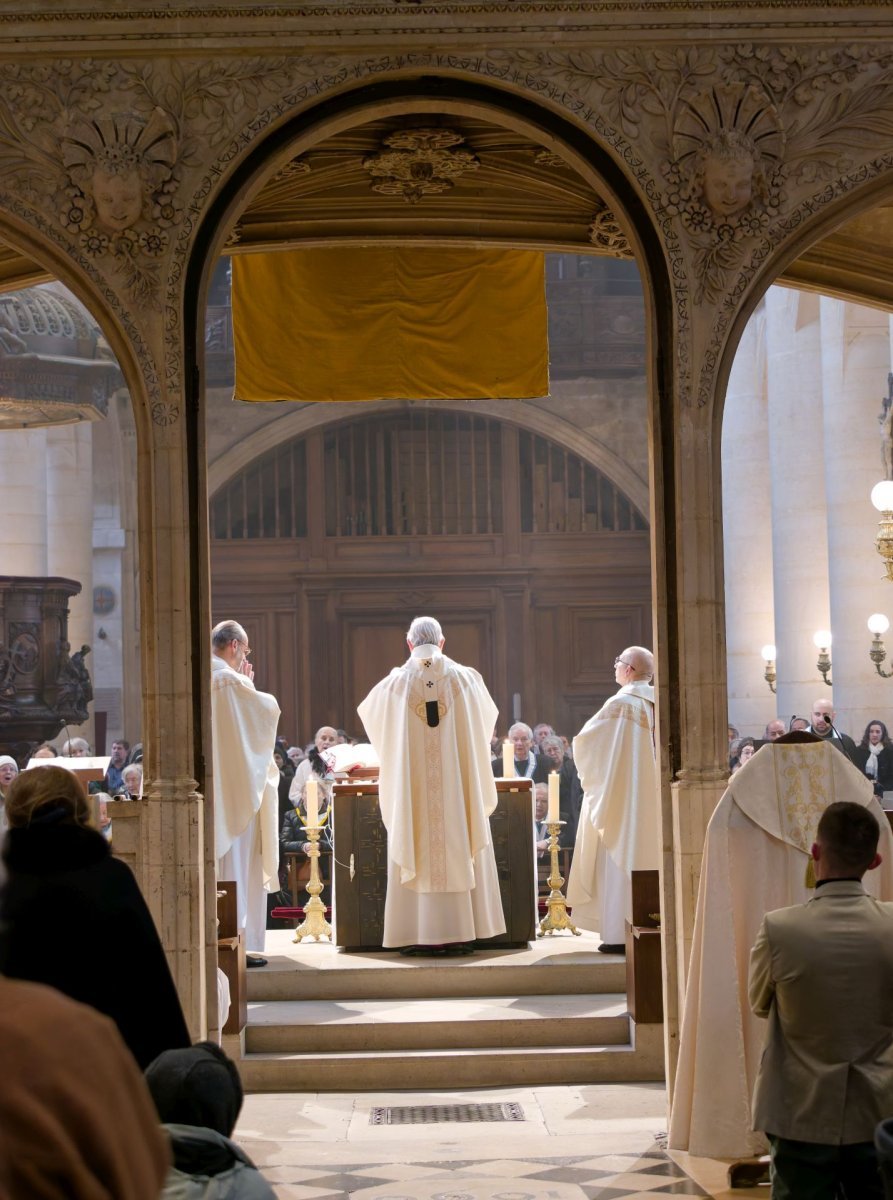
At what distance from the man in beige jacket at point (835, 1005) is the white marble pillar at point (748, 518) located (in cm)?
1536

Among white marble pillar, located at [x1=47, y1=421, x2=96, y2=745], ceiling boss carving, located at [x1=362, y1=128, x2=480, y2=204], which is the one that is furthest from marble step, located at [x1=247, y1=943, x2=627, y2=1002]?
white marble pillar, located at [x1=47, y1=421, x2=96, y2=745]

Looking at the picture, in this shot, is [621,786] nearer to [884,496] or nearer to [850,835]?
[884,496]

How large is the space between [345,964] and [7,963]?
543 centimetres

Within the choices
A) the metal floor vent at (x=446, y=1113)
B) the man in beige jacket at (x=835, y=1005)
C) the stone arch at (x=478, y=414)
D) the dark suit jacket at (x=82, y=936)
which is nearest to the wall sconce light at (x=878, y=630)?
the metal floor vent at (x=446, y=1113)

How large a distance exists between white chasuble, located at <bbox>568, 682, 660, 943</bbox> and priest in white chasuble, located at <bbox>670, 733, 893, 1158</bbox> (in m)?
3.52

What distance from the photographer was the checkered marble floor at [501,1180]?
5.99m

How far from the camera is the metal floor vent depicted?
733 centimetres

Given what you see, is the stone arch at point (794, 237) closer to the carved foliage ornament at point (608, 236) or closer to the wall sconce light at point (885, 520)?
the carved foliage ornament at point (608, 236)

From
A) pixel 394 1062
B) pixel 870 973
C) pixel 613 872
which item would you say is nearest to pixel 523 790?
pixel 613 872

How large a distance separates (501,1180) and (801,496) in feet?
38.6

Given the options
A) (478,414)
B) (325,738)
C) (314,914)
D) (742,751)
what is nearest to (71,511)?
(478,414)

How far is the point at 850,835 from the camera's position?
4289 mm

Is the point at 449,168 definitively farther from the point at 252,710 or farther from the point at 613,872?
the point at 613,872

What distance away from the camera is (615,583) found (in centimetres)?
2277
